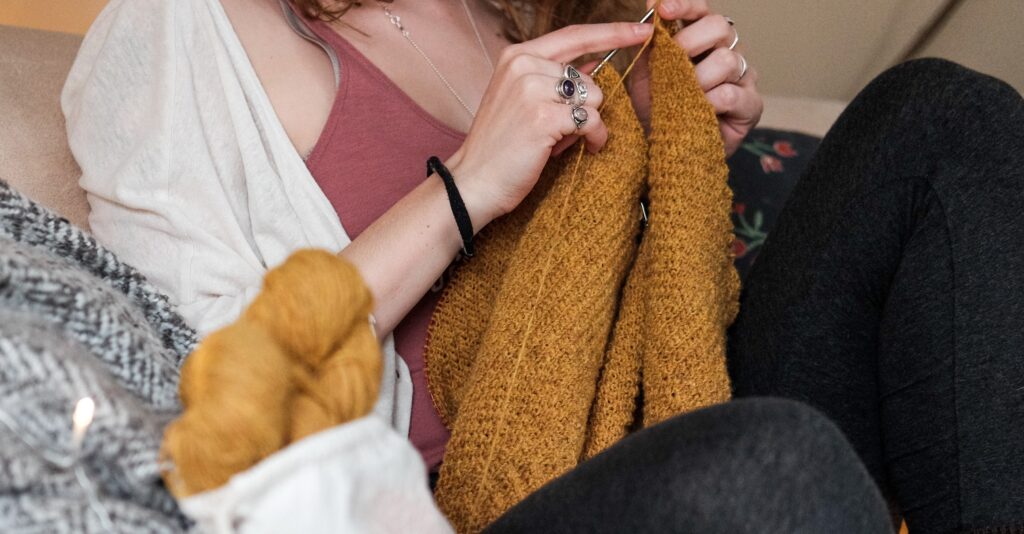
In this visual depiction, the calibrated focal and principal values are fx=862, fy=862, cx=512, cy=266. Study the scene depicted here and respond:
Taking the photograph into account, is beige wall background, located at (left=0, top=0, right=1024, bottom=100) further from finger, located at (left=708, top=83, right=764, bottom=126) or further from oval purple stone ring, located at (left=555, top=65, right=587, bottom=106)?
oval purple stone ring, located at (left=555, top=65, right=587, bottom=106)

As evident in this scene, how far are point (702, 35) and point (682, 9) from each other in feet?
0.10

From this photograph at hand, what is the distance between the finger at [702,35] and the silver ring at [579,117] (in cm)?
15

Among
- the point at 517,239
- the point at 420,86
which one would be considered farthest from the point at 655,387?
the point at 420,86

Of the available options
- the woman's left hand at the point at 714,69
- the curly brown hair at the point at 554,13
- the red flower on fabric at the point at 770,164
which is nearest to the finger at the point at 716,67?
the woman's left hand at the point at 714,69

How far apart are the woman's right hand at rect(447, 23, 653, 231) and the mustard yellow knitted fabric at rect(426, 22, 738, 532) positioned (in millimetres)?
33

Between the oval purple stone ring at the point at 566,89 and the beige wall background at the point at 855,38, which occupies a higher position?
the oval purple stone ring at the point at 566,89

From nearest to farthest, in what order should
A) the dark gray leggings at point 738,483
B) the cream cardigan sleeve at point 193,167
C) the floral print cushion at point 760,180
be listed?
1. the dark gray leggings at point 738,483
2. the cream cardigan sleeve at point 193,167
3. the floral print cushion at point 760,180

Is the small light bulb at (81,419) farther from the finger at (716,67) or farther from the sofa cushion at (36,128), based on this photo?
the finger at (716,67)

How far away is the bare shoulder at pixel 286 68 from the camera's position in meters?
0.80

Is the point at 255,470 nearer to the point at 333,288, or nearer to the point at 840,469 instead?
the point at 333,288

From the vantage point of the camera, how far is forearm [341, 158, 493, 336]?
2.22ft

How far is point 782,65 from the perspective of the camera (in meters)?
1.81

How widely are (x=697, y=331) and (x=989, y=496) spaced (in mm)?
226

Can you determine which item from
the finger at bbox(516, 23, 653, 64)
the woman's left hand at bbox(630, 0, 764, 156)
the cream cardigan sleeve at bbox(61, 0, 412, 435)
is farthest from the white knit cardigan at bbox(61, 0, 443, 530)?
the woman's left hand at bbox(630, 0, 764, 156)
